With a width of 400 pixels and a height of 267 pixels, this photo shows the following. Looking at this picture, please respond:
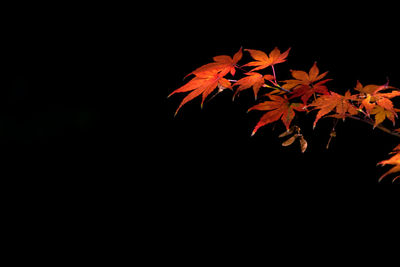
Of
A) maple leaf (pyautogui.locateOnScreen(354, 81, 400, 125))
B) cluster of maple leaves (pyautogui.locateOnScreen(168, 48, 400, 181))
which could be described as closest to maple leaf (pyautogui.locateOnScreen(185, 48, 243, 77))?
cluster of maple leaves (pyautogui.locateOnScreen(168, 48, 400, 181))

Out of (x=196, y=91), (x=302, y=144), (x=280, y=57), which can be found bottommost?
(x=302, y=144)

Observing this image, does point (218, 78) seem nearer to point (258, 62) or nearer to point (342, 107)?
point (258, 62)

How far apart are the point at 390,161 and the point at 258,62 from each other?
0.42m

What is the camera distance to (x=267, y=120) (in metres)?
1.00

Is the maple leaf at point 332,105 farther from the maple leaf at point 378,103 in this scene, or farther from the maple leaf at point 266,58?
the maple leaf at point 266,58

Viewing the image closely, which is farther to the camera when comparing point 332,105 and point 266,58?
point 266,58

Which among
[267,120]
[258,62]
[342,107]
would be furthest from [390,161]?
[258,62]

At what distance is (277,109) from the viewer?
1.03m

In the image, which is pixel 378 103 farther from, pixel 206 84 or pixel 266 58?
pixel 206 84

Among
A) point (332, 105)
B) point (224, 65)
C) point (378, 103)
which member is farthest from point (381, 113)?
point (224, 65)

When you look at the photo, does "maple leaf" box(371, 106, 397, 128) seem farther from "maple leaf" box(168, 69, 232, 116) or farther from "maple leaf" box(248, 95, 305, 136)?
"maple leaf" box(168, 69, 232, 116)

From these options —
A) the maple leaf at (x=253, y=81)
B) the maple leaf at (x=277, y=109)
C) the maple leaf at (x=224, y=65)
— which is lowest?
the maple leaf at (x=277, y=109)

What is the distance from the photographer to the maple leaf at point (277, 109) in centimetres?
101

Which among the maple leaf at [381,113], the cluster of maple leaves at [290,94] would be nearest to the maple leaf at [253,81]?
the cluster of maple leaves at [290,94]
